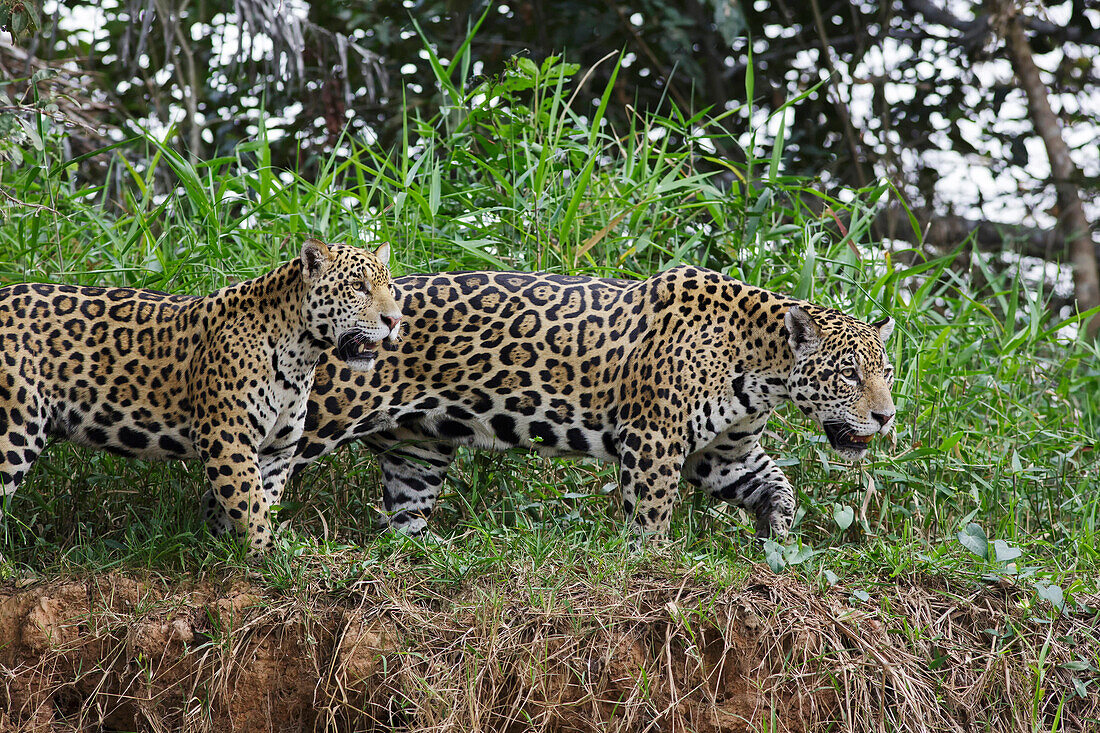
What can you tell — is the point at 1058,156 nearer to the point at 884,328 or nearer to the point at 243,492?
the point at 884,328

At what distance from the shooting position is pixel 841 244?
6789 millimetres

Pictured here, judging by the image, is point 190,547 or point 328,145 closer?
point 190,547

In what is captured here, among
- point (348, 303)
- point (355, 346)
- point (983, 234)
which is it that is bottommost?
point (355, 346)

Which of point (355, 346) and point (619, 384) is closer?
point (355, 346)

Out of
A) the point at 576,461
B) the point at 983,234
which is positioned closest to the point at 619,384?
the point at 576,461

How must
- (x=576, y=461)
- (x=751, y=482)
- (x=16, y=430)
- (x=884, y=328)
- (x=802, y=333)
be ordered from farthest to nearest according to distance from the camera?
(x=576, y=461), (x=751, y=482), (x=884, y=328), (x=802, y=333), (x=16, y=430)

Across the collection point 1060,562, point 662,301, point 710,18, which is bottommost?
point 1060,562

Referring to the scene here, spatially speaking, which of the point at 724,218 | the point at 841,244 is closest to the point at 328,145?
the point at 724,218

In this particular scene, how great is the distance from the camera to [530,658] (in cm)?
457

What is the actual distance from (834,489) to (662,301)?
1.48m

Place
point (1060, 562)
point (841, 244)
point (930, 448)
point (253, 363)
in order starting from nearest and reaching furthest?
1. point (253, 363)
2. point (1060, 562)
3. point (930, 448)
4. point (841, 244)

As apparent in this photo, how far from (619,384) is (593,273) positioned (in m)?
1.50

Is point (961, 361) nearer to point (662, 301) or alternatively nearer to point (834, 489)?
point (834, 489)

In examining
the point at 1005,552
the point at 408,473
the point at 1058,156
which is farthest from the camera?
the point at 1058,156
